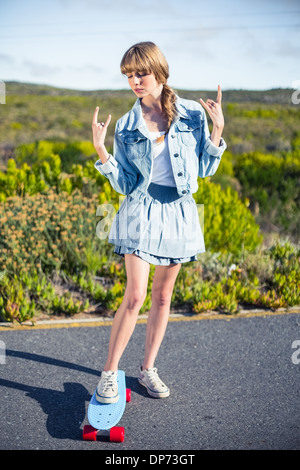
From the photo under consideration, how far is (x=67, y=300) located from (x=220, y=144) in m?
2.20

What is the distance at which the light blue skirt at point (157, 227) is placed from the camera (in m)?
2.81

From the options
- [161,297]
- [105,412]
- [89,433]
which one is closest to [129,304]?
[161,297]

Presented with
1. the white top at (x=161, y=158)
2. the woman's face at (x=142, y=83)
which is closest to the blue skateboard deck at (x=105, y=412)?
the white top at (x=161, y=158)

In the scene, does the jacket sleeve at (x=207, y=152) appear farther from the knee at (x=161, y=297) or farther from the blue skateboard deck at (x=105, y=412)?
the blue skateboard deck at (x=105, y=412)

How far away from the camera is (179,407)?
3.04m

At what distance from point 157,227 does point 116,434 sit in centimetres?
112

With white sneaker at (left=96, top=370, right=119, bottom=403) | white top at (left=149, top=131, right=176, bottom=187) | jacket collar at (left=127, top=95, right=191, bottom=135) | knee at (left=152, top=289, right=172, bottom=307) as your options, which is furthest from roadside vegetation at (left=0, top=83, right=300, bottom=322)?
jacket collar at (left=127, top=95, right=191, bottom=135)

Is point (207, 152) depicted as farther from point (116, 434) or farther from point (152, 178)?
point (116, 434)

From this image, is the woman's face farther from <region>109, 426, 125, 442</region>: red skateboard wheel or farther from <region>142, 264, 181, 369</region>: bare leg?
<region>109, 426, 125, 442</region>: red skateboard wheel

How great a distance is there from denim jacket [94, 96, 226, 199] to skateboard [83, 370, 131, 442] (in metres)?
1.18

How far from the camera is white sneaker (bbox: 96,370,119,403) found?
284 cm

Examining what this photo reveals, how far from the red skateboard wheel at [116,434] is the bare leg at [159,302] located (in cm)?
62

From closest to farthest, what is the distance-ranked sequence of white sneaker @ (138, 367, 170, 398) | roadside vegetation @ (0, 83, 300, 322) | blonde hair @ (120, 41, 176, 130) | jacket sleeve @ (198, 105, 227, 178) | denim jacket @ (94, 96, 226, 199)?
blonde hair @ (120, 41, 176, 130)
denim jacket @ (94, 96, 226, 199)
jacket sleeve @ (198, 105, 227, 178)
white sneaker @ (138, 367, 170, 398)
roadside vegetation @ (0, 83, 300, 322)

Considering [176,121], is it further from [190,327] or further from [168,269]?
[190,327]
